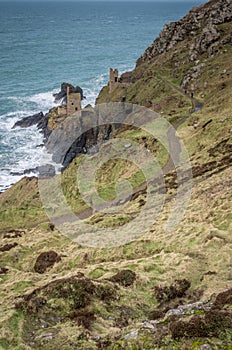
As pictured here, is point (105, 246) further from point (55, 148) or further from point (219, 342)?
point (55, 148)

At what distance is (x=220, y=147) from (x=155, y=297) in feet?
101

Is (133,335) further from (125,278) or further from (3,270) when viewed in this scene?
(3,270)

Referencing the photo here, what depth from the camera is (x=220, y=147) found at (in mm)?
48750

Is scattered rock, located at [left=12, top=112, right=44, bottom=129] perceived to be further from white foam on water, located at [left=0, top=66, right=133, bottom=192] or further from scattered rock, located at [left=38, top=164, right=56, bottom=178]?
scattered rock, located at [left=38, top=164, right=56, bottom=178]

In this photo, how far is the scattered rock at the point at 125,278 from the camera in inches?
929

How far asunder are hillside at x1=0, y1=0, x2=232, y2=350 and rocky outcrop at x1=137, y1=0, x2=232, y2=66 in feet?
132

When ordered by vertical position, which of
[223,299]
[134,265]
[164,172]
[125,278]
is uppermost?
[164,172]

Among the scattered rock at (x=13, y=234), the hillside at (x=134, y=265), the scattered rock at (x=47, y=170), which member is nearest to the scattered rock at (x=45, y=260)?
the hillside at (x=134, y=265)

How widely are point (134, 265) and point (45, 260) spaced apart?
1016 cm

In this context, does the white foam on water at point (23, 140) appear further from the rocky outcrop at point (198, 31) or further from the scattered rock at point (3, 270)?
the scattered rock at point (3, 270)

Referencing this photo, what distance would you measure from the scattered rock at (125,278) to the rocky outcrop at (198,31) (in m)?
85.3

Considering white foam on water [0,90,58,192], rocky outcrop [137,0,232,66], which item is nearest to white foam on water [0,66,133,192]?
white foam on water [0,90,58,192]

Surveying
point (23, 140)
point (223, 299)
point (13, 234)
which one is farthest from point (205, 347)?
point (23, 140)

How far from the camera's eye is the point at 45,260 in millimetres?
32969
